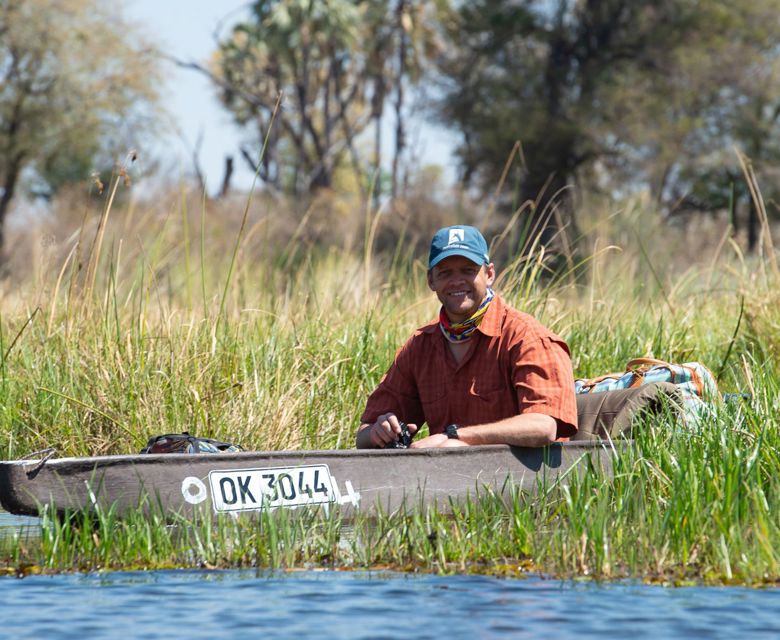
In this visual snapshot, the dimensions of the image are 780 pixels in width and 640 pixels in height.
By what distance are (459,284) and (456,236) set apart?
0.24 meters

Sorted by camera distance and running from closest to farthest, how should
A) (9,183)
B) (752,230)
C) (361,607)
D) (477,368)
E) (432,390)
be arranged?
(361,607) → (477,368) → (432,390) → (752,230) → (9,183)

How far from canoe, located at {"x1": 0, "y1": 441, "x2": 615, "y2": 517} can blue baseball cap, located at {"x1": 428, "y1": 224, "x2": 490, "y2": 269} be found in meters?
0.93

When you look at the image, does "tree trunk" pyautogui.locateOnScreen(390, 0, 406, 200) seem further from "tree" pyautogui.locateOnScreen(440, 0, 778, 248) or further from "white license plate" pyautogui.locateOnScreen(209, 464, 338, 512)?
"white license plate" pyautogui.locateOnScreen(209, 464, 338, 512)

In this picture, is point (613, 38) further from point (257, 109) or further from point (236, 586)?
point (236, 586)

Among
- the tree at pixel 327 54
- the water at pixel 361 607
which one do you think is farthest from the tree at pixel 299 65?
the water at pixel 361 607

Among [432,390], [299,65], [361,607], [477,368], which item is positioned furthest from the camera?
[299,65]

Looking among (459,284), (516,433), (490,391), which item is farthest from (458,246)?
(516,433)

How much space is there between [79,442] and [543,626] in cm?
417

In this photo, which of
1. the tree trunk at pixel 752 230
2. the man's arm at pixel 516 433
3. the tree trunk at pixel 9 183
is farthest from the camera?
the tree trunk at pixel 9 183

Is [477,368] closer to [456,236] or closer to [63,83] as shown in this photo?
[456,236]

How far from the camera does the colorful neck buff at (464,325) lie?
6.73 metres

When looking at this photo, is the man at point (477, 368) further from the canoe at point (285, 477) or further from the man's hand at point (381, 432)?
the canoe at point (285, 477)

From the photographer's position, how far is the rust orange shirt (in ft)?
21.5

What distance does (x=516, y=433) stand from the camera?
646 centimetres
